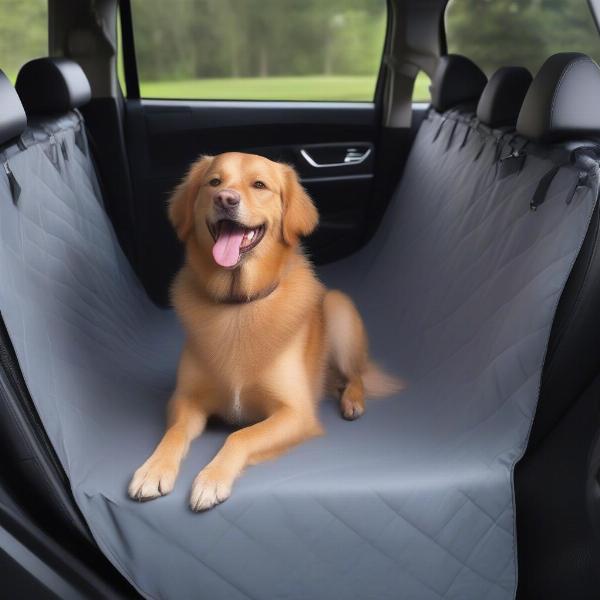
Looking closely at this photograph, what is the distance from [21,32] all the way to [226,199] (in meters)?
1.46

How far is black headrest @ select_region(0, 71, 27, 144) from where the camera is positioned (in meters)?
1.67

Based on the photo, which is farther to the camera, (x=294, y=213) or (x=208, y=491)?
(x=294, y=213)

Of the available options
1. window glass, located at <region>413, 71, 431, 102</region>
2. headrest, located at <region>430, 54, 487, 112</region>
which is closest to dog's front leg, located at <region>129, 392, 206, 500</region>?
headrest, located at <region>430, 54, 487, 112</region>

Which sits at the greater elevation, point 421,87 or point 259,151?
point 421,87

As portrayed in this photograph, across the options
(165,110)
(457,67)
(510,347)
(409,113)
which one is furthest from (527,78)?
(165,110)

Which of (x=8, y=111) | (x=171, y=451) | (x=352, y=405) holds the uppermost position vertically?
(x=8, y=111)

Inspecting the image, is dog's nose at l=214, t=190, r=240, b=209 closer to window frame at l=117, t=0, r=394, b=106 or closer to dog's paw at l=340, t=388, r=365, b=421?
dog's paw at l=340, t=388, r=365, b=421

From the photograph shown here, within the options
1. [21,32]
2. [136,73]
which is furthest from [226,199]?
[136,73]

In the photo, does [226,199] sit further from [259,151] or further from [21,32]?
[259,151]

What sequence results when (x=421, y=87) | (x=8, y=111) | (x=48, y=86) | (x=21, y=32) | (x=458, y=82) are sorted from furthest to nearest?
(x=421, y=87), (x=458, y=82), (x=21, y=32), (x=48, y=86), (x=8, y=111)

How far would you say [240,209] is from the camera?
6.11 ft

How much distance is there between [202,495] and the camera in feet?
5.16

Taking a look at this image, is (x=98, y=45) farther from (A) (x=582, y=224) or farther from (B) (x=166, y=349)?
(A) (x=582, y=224)

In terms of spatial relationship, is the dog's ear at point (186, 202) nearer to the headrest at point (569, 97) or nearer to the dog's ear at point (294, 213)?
the dog's ear at point (294, 213)
